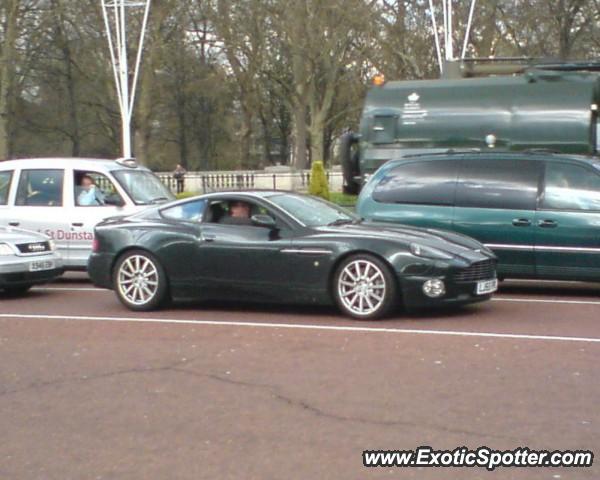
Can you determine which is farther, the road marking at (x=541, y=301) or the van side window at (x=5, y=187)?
the van side window at (x=5, y=187)

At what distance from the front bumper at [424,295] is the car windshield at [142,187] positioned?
564 cm

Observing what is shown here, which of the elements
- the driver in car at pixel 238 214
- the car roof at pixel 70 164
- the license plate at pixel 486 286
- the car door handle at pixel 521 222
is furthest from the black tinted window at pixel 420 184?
the car roof at pixel 70 164

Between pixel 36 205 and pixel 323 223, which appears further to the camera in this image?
pixel 36 205

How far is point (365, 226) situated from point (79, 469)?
19.5ft

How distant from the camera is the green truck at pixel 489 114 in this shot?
64.8ft

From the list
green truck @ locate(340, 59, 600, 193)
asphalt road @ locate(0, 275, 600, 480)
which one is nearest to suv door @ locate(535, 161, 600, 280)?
asphalt road @ locate(0, 275, 600, 480)

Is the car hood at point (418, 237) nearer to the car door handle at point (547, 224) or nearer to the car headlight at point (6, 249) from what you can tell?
the car door handle at point (547, 224)

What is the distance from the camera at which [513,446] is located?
242 inches

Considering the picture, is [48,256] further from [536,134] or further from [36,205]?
[536,134]

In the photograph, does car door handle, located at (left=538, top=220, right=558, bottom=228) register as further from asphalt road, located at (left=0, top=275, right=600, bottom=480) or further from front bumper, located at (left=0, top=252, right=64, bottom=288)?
front bumper, located at (left=0, top=252, right=64, bottom=288)

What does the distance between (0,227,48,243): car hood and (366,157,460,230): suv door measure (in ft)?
14.0

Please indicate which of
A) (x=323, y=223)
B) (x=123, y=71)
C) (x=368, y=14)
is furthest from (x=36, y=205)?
(x=368, y=14)

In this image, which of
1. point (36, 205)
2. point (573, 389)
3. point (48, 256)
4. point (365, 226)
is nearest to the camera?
point (573, 389)

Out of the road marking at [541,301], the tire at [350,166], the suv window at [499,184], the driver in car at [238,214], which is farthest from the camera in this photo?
the tire at [350,166]
